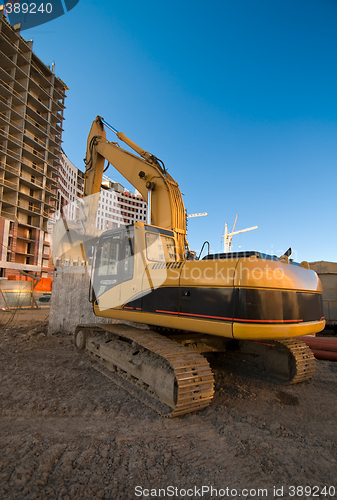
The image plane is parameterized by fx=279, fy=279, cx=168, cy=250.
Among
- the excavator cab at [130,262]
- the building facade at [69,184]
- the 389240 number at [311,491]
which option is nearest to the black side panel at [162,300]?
the excavator cab at [130,262]

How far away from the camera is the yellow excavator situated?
359 cm

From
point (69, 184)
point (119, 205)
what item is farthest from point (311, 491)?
point (119, 205)

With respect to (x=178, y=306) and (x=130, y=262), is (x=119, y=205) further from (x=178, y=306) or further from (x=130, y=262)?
(x=178, y=306)

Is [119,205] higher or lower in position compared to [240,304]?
higher

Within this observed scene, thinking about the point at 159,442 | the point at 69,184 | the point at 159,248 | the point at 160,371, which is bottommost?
the point at 159,442

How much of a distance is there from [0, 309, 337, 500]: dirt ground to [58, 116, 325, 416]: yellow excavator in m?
0.40

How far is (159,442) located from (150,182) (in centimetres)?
478

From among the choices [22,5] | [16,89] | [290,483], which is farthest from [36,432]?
[22,5]

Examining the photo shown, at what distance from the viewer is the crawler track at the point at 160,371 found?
364cm

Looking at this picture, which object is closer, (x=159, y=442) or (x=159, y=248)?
(x=159, y=442)

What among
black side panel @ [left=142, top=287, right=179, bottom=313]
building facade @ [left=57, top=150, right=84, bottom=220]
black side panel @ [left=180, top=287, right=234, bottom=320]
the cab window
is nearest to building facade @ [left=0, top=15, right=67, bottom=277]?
building facade @ [left=57, top=150, right=84, bottom=220]

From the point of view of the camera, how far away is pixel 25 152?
127 feet

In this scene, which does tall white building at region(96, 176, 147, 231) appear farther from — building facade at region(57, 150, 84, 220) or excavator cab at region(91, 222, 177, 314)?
excavator cab at region(91, 222, 177, 314)

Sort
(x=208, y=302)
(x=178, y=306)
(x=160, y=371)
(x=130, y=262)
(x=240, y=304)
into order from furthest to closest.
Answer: (x=130, y=262)
(x=178, y=306)
(x=160, y=371)
(x=208, y=302)
(x=240, y=304)
